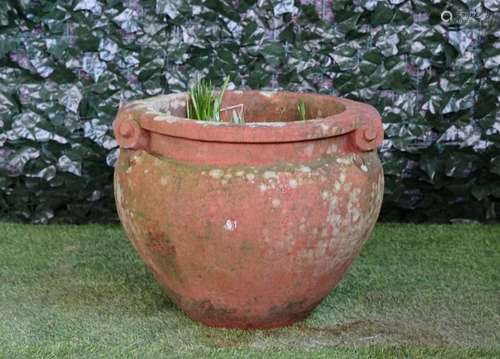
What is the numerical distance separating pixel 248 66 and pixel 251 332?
4.82 ft

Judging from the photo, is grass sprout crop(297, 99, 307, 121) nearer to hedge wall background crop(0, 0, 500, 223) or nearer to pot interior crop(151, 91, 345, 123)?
pot interior crop(151, 91, 345, 123)

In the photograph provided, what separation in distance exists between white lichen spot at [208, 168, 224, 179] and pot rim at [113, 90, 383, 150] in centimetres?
9

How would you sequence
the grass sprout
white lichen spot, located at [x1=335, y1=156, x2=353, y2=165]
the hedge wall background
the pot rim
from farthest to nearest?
the hedge wall background → the grass sprout → white lichen spot, located at [x1=335, y1=156, x2=353, y2=165] → the pot rim

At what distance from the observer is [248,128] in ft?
7.88

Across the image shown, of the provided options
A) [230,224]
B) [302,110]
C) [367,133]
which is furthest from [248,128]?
[302,110]

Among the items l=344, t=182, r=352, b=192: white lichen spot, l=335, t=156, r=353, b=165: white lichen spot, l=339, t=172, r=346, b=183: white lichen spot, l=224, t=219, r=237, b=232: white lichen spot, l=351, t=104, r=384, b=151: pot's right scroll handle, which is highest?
l=351, t=104, r=384, b=151: pot's right scroll handle

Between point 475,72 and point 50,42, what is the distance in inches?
76.5

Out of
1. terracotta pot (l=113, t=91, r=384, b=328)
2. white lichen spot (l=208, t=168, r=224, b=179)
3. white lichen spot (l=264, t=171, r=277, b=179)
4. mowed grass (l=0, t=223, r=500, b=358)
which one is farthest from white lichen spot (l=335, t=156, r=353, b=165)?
mowed grass (l=0, t=223, r=500, b=358)

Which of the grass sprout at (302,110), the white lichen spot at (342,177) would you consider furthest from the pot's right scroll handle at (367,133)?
the grass sprout at (302,110)

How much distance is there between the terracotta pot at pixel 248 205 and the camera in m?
2.41

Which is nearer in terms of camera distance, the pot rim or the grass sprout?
the pot rim

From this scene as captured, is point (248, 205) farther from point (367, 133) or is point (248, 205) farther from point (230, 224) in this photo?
point (367, 133)

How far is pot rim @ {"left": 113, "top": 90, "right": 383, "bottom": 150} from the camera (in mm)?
2406

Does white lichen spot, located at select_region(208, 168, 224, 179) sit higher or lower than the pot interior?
lower
